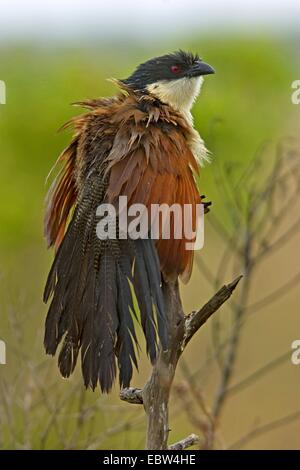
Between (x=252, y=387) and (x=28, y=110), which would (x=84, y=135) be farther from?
(x=28, y=110)

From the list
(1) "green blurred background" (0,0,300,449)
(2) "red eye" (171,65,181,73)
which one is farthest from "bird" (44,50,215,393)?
(1) "green blurred background" (0,0,300,449)

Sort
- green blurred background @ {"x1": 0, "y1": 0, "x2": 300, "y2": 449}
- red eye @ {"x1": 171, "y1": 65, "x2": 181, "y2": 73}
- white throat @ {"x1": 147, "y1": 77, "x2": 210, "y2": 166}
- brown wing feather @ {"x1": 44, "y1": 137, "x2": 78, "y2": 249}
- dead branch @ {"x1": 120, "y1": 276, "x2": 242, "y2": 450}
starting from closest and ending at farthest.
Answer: dead branch @ {"x1": 120, "y1": 276, "x2": 242, "y2": 450} → brown wing feather @ {"x1": 44, "y1": 137, "x2": 78, "y2": 249} → white throat @ {"x1": 147, "y1": 77, "x2": 210, "y2": 166} → red eye @ {"x1": 171, "y1": 65, "x2": 181, "y2": 73} → green blurred background @ {"x1": 0, "y1": 0, "x2": 300, "y2": 449}

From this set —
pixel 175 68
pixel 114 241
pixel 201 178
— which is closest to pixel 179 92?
pixel 175 68

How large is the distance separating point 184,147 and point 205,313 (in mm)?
506

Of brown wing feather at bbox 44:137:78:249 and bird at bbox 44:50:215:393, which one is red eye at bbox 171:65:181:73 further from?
brown wing feather at bbox 44:137:78:249

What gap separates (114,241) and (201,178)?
2.74 meters

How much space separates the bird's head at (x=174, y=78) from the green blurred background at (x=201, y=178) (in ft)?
2.81

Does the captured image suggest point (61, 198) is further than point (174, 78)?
No

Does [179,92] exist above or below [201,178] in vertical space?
below

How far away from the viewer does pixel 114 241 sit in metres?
1.92

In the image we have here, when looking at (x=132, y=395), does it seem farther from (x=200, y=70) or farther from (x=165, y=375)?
(x=200, y=70)

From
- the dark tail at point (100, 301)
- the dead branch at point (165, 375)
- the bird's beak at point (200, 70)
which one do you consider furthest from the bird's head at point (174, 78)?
the dead branch at point (165, 375)

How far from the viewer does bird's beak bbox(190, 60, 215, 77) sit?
8.13 ft
